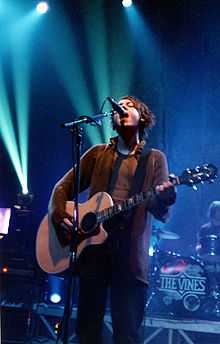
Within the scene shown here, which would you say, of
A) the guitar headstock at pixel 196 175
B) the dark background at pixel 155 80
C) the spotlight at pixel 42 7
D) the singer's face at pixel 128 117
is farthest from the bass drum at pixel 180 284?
the spotlight at pixel 42 7

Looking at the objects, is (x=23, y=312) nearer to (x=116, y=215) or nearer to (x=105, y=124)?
(x=116, y=215)

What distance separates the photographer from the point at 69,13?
788 centimetres

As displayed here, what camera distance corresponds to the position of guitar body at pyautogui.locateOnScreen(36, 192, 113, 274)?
325 cm

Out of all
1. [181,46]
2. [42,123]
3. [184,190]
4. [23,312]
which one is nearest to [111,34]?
[181,46]

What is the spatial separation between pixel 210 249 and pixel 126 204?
10.0 feet

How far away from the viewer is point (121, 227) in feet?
10.4

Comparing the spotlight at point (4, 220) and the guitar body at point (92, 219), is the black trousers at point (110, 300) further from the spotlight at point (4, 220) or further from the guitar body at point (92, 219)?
the spotlight at point (4, 220)

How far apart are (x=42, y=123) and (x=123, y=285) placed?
5395 millimetres

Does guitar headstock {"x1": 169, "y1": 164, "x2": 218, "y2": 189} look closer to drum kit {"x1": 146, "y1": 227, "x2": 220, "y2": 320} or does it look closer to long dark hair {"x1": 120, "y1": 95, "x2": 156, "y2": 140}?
long dark hair {"x1": 120, "y1": 95, "x2": 156, "y2": 140}

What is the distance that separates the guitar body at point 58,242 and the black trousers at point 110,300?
0.09 metres

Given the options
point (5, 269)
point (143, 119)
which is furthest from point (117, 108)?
point (5, 269)

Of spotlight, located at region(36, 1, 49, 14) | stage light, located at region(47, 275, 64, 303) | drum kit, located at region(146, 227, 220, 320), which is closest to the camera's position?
drum kit, located at region(146, 227, 220, 320)

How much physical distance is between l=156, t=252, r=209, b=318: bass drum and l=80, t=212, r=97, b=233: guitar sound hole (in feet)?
9.05

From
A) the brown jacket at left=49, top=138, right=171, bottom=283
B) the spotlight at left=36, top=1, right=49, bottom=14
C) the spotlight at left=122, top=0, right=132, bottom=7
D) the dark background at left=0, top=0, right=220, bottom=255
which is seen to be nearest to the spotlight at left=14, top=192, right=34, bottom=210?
the dark background at left=0, top=0, right=220, bottom=255
